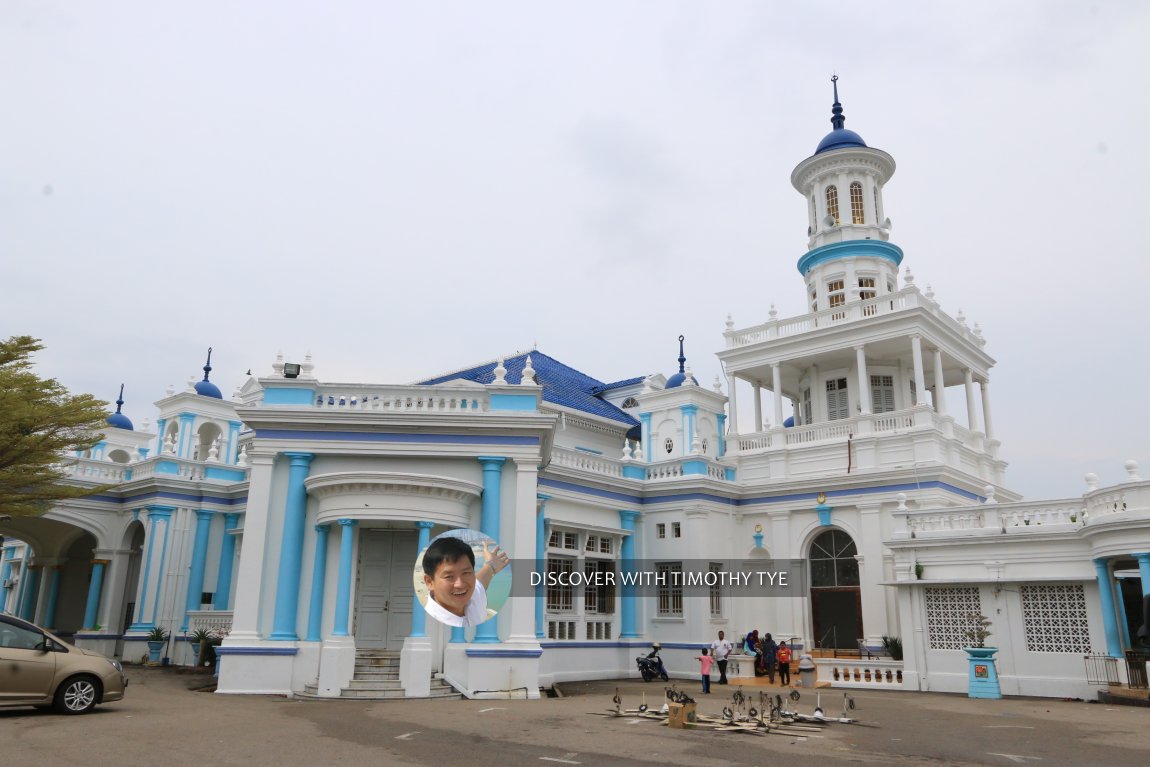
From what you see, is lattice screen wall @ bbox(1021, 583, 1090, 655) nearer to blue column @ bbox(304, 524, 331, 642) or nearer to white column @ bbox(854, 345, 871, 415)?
white column @ bbox(854, 345, 871, 415)

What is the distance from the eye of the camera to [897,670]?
19.8 metres

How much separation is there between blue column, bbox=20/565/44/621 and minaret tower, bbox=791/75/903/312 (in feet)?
95.0

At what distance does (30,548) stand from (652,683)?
24043 millimetres

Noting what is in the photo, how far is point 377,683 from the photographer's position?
15.5 metres

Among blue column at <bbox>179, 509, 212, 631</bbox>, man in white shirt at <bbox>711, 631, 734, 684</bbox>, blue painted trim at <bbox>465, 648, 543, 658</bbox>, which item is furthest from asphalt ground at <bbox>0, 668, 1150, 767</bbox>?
blue column at <bbox>179, 509, 212, 631</bbox>

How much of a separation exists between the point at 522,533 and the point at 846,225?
1808cm

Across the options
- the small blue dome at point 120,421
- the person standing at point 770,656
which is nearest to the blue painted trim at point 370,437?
the person standing at point 770,656

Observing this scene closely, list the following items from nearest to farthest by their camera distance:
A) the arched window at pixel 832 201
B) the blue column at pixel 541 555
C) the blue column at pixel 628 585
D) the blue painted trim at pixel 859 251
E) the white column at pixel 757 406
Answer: the blue column at pixel 541 555 < the blue column at pixel 628 585 < the blue painted trim at pixel 859 251 < the white column at pixel 757 406 < the arched window at pixel 832 201

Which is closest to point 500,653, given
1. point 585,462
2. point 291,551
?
point 291,551

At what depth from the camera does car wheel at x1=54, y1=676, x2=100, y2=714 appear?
11688 mm

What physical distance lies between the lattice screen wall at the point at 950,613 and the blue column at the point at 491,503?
32.6 ft

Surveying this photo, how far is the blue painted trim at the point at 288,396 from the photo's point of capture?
1742 cm

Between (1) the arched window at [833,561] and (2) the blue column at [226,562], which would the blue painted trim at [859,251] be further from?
(2) the blue column at [226,562]

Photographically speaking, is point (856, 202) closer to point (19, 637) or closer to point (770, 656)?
point (770, 656)
